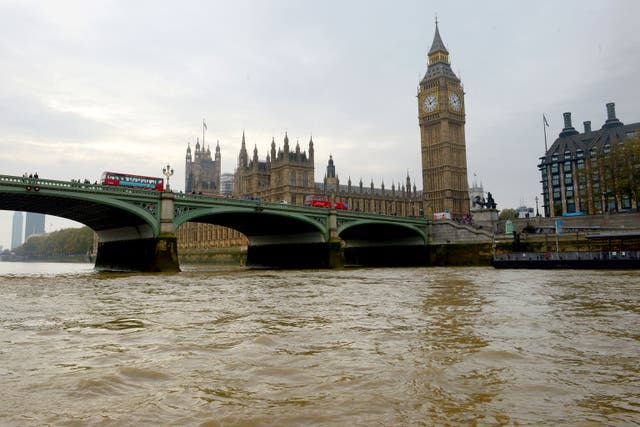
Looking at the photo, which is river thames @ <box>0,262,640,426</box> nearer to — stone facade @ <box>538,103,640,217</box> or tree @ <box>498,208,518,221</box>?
stone facade @ <box>538,103,640,217</box>

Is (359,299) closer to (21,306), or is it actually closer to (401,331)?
(401,331)

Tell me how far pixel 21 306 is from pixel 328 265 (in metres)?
39.8

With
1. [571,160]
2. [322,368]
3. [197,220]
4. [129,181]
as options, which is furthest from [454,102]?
[322,368]

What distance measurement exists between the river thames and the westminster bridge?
84.6ft

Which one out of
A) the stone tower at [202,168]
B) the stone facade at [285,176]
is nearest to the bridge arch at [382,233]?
the stone facade at [285,176]

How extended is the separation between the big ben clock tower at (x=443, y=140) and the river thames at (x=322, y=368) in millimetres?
96895

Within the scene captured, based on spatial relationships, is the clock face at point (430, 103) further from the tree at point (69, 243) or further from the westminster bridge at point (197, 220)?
the tree at point (69, 243)

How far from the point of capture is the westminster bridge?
35.9 m

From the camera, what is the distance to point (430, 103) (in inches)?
4289

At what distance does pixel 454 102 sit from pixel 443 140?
35.2 ft

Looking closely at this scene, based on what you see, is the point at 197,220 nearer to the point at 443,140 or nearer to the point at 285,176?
the point at 285,176

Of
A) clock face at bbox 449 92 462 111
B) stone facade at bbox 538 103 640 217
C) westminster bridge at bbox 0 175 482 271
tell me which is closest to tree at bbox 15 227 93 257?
westminster bridge at bbox 0 175 482 271

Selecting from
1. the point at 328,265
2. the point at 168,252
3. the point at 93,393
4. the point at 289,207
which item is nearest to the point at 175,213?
the point at 168,252

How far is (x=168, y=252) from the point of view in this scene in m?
37.3
